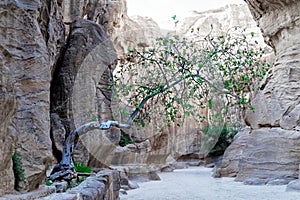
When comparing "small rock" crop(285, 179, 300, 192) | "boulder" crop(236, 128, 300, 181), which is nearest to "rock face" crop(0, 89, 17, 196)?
"small rock" crop(285, 179, 300, 192)

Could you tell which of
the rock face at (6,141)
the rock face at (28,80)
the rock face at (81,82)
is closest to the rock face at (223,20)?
the rock face at (81,82)

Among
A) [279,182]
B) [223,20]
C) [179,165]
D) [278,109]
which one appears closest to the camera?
[279,182]

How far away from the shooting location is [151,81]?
294 inches

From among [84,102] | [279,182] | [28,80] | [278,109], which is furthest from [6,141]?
[278,109]

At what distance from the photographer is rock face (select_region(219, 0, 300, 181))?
30.9 ft

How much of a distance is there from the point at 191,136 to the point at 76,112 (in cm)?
1795

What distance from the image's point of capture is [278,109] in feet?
33.8

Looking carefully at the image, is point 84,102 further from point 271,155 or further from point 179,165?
point 179,165

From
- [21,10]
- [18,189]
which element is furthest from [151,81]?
[18,189]

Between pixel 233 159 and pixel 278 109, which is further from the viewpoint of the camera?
pixel 233 159

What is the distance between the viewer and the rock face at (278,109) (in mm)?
9430

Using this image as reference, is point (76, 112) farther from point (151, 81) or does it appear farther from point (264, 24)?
point (264, 24)

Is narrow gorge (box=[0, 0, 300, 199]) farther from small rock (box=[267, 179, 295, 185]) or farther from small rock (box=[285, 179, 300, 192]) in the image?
small rock (box=[285, 179, 300, 192])

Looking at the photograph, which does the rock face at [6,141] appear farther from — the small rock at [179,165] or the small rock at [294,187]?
the small rock at [179,165]
